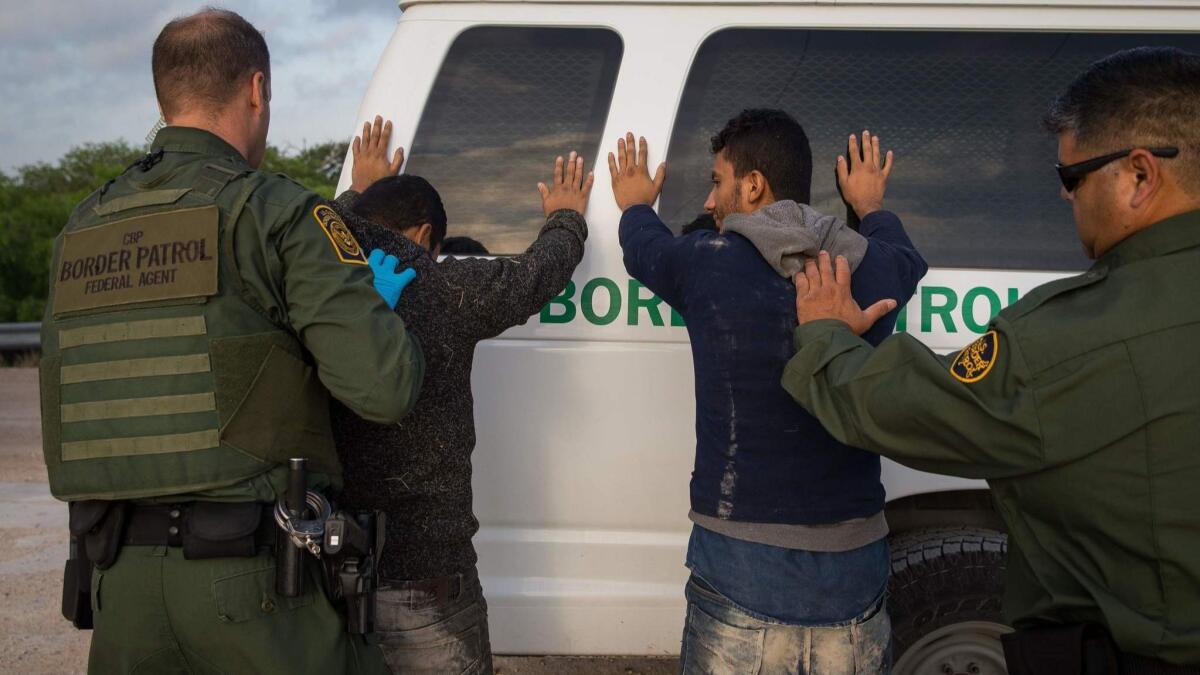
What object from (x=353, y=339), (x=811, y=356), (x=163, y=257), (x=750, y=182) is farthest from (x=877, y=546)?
(x=163, y=257)

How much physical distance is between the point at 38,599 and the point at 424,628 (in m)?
3.73

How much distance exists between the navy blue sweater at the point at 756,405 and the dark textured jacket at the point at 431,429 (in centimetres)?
44

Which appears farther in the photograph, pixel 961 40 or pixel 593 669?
pixel 593 669

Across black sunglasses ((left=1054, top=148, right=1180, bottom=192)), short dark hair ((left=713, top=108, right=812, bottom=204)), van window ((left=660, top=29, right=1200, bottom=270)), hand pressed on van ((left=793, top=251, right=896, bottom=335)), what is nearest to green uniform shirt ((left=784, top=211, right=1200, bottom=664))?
black sunglasses ((left=1054, top=148, right=1180, bottom=192))

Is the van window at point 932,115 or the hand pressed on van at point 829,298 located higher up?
the van window at point 932,115

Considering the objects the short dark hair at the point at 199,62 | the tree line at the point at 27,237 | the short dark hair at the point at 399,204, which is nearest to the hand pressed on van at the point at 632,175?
the short dark hair at the point at 399,204

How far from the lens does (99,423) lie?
203 cm

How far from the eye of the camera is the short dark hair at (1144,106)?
1.71 metres

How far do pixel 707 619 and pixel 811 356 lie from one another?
0.67 m

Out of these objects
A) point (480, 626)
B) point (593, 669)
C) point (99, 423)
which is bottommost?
point (593, 669)

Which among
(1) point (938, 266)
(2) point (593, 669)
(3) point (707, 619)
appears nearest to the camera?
(3) point (707, 619)

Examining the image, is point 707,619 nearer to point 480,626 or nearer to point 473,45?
point 480,626

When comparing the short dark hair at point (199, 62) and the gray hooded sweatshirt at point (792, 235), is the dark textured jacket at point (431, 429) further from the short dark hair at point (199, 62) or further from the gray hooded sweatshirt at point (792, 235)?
the gray hooded sweatshirt at point (792, 235)

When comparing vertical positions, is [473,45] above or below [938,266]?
above
